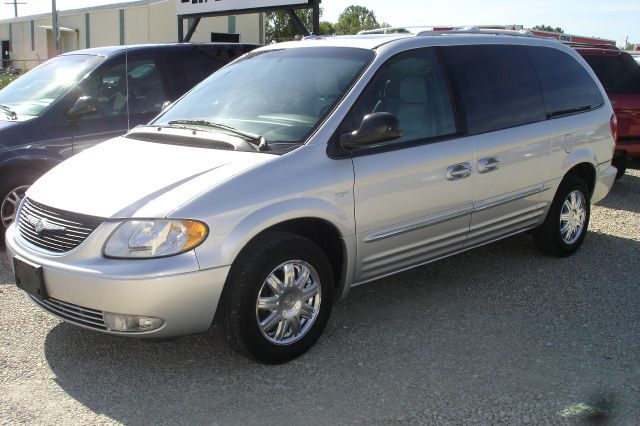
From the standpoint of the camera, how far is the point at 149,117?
21.9ft

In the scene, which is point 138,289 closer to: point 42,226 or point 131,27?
point 42,226

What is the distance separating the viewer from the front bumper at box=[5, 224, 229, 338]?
11.2 ft

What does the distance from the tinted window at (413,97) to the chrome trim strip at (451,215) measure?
0.54 metres

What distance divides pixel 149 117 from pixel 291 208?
3337mm

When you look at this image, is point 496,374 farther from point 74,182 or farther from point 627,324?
point 74,182

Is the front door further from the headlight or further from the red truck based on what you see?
the red truck

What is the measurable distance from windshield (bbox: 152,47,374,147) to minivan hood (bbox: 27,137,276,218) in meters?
Answer: 0.38

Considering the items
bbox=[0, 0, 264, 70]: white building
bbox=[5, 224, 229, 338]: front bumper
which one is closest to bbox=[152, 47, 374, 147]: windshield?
bbox=[5, 224, 229, 338]: front bumper

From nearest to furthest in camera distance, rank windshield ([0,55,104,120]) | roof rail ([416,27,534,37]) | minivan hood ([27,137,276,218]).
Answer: minivan hood ([27,137,276,218]) → roof rail ([416,27,534,37]) → windshield ([0,55,104,120])

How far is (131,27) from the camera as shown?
3591 centimetres

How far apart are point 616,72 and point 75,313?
8424 mm

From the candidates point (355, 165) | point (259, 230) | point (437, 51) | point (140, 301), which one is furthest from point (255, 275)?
point (437, 51)

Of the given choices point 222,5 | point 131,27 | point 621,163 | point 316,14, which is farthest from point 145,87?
point 131,27

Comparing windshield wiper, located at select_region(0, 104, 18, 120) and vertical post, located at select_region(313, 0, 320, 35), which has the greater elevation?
vertical post, located at select_region(313, 0, 320, 35)
